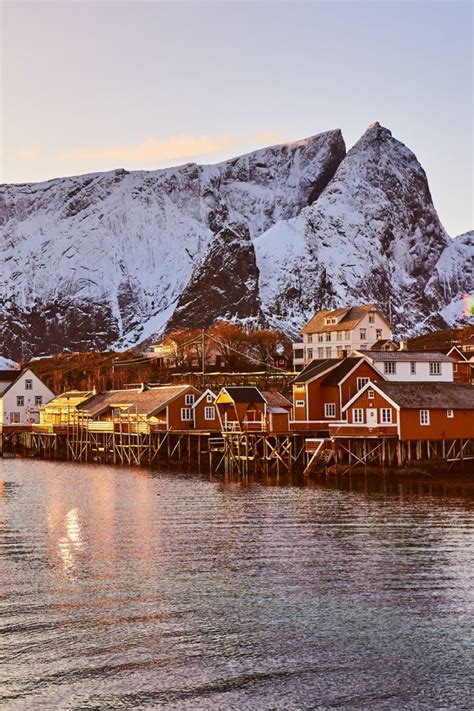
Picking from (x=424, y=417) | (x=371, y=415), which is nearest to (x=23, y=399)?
(x=371, y=415)

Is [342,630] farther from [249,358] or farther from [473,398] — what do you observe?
[249,358]

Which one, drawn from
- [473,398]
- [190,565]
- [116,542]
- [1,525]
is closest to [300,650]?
[190,565]

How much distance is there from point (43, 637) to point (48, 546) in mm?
13344

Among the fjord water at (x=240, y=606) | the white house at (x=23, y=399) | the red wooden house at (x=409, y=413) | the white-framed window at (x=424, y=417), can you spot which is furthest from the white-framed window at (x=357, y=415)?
the white house at (x=23, y=399)

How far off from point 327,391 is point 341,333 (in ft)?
172

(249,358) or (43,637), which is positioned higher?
(249,358)

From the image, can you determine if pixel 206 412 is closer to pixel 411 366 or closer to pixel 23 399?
pixel 411 366

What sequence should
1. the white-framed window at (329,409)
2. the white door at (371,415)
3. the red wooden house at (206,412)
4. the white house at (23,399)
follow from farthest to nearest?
1. the white house at (23,399)
2. the red wooden house at (206,412)
3. the white-framed window at (329,409)
4. the white door at (371,415)

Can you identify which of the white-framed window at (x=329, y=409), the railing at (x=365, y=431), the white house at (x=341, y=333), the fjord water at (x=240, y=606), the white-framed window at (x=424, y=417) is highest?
the white house at (x=341, y=333)

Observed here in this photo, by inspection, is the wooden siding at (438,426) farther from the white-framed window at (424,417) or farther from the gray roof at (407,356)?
the gray roof at (407,356)

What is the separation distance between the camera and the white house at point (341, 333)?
4756 inches

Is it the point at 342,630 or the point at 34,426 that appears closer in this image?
the point at 342,630

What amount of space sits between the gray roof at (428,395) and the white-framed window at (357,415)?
2.10m

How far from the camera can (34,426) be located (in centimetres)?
10062
